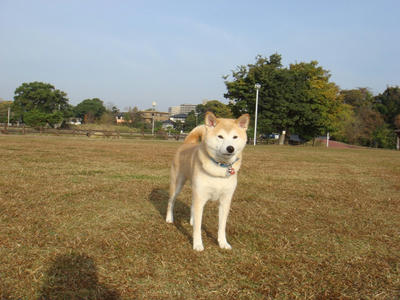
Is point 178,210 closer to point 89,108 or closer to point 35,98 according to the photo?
point 35,98

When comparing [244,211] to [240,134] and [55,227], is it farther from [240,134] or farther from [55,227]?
[55,227]

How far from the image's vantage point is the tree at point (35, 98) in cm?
5616

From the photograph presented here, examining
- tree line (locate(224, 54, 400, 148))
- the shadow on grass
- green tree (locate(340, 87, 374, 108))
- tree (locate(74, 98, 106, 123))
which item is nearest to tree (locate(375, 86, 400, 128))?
green tree (locate(340, 87, 374, 108))


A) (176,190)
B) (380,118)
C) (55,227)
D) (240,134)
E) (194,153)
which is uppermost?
(380,118)

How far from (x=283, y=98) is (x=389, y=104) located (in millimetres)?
39978

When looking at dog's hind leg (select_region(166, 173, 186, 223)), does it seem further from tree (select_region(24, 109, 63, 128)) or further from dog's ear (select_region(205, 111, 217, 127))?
tree (select_region(24, 109, 63, 128))

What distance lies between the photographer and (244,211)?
438 centimetres

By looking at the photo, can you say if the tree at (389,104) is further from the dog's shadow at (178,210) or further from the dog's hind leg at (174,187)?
the dog's hind leg at (174,187)

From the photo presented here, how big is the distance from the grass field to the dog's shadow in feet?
0.05

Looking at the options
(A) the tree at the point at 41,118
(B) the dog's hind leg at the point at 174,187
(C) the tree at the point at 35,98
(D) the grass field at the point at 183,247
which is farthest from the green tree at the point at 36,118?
(B) the dog's hind leg at the point at 174,187

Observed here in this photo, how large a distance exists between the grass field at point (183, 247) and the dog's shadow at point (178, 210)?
2 cm

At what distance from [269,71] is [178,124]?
49.1m

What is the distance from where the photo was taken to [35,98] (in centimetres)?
5647

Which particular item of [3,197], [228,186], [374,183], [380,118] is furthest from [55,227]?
[380,118]
